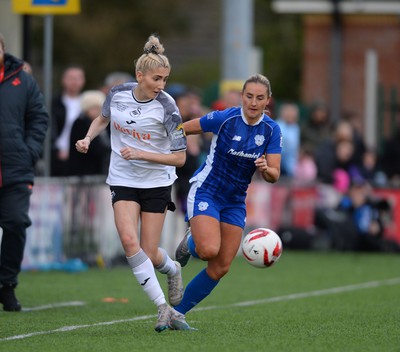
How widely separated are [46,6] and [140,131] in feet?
15.2

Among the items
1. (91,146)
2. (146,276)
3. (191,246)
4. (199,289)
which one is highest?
(91,146)

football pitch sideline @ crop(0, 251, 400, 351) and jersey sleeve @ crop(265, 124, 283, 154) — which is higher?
jersey sleeve @ crop(265, 124, 283, 154)

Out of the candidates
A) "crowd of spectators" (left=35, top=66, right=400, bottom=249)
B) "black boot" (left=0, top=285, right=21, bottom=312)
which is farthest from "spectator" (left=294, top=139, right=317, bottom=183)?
"black boot" (left=0, top=285, right=21, bottom=312)

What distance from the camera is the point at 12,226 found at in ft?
33.9

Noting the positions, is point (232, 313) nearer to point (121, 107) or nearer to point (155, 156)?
point (155, 156)

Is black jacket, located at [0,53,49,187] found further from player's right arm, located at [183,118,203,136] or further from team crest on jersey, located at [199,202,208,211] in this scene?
team crest on jersey, located at [199,202,208,211]

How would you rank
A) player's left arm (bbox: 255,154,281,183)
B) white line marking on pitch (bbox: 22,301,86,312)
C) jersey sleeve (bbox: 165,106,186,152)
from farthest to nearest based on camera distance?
white line marking on pitch (bbox: 22,301,86,312) < jersey sleeve (bbox: 165,106,186,152) < player's left arm (bbox: 255,154,281,183)

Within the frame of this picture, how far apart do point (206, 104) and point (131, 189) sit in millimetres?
16390

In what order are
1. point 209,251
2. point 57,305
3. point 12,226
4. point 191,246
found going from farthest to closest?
point 57,305, point 12,226, point 191,246, point 209,251

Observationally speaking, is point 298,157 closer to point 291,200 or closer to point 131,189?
point 291,200

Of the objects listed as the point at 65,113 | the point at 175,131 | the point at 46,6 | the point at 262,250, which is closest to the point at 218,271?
the point at 262,250

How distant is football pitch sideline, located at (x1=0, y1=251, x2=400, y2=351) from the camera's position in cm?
828

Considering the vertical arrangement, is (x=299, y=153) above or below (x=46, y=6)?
below

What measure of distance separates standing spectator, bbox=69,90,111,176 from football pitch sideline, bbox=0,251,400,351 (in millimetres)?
1327
